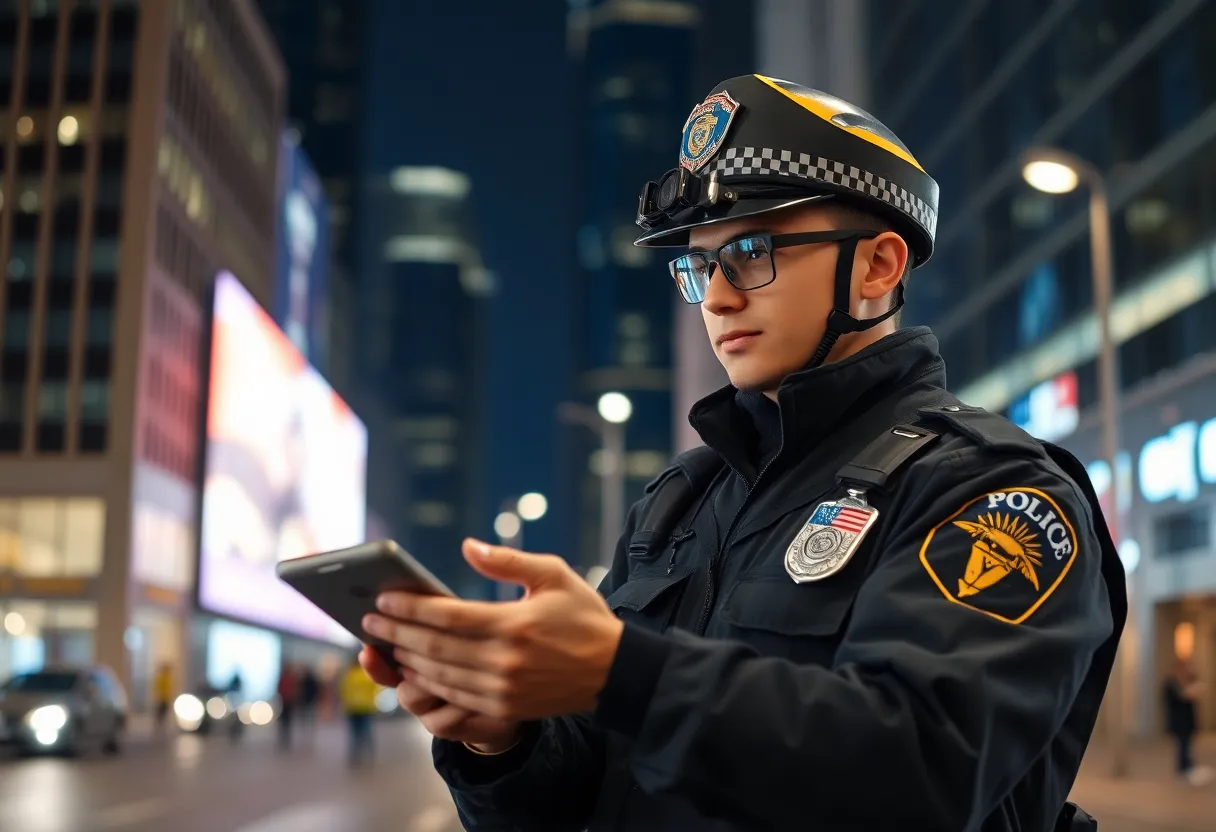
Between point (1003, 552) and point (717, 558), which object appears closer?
point (1003, 552)

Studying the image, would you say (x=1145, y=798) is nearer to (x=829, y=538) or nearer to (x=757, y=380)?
(x=757, y=380)

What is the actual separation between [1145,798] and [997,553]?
48.2 feet

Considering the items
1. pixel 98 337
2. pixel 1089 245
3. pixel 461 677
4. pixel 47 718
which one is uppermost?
pixel 1089 245

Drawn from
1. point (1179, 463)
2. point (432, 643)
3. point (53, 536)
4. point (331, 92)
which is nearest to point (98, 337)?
point (53, 536)

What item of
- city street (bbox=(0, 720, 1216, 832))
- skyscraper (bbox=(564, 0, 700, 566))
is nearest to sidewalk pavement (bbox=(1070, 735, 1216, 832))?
city street (bbox=(0, 720, 1216, 832))

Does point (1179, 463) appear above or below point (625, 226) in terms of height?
below

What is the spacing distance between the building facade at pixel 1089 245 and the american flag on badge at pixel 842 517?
18.8m

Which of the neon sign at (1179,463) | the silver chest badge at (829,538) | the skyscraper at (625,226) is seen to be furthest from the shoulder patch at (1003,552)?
the skyscraper at (625,226)

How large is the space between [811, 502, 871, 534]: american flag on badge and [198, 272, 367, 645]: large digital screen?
43706 millimetres

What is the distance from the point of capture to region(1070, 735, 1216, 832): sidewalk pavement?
1232 cm

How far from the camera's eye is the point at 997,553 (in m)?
1.82

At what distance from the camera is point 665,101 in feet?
520

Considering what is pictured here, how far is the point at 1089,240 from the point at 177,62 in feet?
121

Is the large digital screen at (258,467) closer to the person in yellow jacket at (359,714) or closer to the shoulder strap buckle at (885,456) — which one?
the person in yellow jacket at (359,714)
